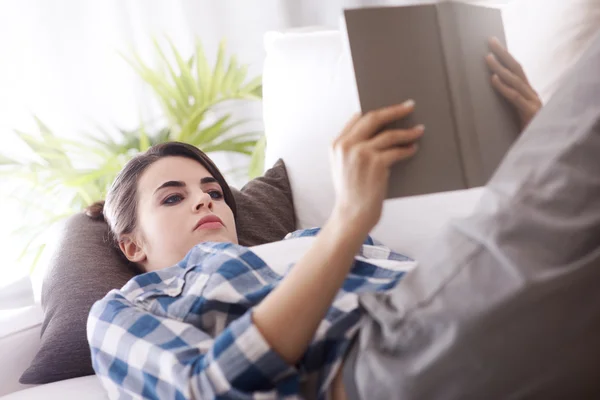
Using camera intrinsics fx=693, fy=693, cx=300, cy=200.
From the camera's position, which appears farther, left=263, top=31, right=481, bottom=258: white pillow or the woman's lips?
left=263, top=31, right=481, bottom=258: white pillow

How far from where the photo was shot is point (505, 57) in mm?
787

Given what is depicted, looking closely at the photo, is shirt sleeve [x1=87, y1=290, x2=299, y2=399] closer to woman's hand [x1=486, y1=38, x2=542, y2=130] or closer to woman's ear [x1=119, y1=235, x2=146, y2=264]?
woman's ear [x1=119, y1=235, x2=146, y2=264]

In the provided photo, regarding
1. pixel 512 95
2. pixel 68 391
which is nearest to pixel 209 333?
pixel 68 391

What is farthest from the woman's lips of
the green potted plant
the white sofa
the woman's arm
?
the green potted plant

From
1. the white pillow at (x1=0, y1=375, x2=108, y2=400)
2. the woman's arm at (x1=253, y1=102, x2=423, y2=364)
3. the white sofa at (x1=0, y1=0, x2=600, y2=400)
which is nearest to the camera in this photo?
the woman's arm at (x1=253, y1=102, x2=423, y2=364)

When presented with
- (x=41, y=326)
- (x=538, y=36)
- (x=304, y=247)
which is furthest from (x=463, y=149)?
(x=41, y=326)

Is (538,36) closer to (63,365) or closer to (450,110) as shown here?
(450,110)

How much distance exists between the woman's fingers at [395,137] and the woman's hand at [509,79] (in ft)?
0.40

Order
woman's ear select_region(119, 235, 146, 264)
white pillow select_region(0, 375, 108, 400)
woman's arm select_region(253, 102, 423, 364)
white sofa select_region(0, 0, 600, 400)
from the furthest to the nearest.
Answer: woman's ear select_region(119, 235, 146, 264), white sofa select_region(0, 0, 600, 400), white pillow select_region(0, 375, 108, 400), woman's arm select_region(253, 102, 423, 364)

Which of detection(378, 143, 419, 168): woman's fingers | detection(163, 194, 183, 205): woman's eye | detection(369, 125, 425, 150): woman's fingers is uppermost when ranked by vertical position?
detection(369, 125, 425, 150): woman's fingers

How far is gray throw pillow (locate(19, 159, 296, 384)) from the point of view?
42.4 inches

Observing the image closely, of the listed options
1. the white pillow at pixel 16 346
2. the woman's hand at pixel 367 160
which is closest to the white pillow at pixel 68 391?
the white pillow at pixel 16 346

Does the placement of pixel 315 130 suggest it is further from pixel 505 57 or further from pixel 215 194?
pixel 505 57

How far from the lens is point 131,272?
129cm
